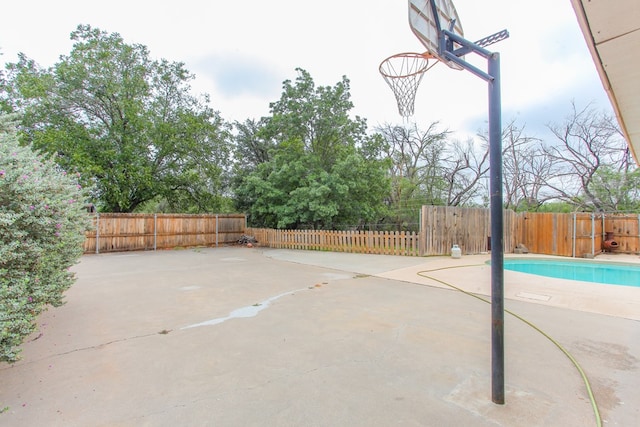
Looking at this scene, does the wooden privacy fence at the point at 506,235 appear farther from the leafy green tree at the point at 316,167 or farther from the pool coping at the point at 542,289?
the leafy green tree at the point at 316,167

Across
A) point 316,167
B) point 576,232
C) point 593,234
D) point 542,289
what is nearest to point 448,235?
point 576,232

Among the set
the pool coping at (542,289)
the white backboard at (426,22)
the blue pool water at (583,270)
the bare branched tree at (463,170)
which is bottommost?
the blue pool water at (583,270)

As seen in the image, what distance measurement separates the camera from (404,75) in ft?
22.5

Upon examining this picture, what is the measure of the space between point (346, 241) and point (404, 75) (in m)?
7.01

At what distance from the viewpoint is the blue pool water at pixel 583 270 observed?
8.38m

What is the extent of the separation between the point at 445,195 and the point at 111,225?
18.8 metres

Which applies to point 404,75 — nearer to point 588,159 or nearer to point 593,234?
point 593,234

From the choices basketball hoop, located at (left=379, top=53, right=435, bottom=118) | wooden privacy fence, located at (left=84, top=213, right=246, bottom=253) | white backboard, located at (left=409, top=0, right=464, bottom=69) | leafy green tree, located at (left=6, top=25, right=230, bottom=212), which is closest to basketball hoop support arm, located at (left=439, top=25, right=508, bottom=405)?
white backboard, located at (left=409, top=0, right=464, bottom=69)

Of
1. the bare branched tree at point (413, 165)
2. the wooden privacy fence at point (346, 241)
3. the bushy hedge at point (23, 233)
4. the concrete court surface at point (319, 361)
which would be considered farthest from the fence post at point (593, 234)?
the bushy hedge at point (23, 233)

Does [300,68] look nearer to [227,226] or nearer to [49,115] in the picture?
[227,226]

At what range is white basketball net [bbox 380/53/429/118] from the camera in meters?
6.39

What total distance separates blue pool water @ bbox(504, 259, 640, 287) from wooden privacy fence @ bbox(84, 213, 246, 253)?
1297 centimetres

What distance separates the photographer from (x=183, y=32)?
10.1m

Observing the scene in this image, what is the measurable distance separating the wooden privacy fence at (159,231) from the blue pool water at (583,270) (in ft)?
42.5
